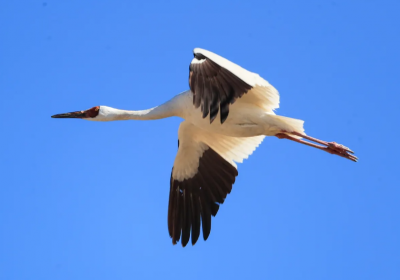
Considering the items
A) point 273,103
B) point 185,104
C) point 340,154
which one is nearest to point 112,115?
point 185,104

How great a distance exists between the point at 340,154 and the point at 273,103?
4.94ft

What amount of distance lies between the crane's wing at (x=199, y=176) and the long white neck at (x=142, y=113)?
581 millimetres

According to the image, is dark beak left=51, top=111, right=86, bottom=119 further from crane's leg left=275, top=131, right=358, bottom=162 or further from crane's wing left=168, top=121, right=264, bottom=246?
crane's leg left=275, top=131, right=358, bottom=162

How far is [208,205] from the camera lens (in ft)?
41.7

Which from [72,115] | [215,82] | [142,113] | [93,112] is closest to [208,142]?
[142,113]

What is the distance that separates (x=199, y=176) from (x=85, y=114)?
2386 millimetres

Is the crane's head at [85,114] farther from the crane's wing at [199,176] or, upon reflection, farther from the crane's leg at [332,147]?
the crane's leg at [332,147]

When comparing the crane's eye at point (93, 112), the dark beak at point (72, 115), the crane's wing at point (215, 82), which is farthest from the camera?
the dark beak at point (72, 115)

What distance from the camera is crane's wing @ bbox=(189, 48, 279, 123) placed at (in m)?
9.48

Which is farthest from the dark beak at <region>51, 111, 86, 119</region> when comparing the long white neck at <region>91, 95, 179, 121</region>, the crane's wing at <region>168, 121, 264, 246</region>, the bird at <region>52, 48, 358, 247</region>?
the crane's wing at <region>168, 121, 264, 246</region>

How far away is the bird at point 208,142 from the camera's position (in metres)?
11.5

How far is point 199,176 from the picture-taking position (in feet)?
42.8

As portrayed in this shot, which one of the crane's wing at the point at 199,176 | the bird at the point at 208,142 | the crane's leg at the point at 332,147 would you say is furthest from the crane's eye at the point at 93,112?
the crane's leg at the point at 332,147

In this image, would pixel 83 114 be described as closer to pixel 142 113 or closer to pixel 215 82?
pixel 142 113
